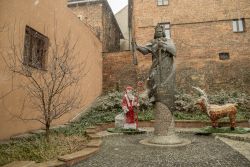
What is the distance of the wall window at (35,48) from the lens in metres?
8.76

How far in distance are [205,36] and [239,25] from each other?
2.35 meters

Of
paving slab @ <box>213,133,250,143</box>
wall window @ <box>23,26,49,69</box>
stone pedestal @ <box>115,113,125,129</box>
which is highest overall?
wall window @ <box>23,26,49,69</box>

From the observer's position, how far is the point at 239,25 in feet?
56.0

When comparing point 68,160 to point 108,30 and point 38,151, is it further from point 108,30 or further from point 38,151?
point 108,30

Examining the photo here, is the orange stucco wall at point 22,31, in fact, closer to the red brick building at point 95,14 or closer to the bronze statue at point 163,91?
the bronze statue at point 163,91

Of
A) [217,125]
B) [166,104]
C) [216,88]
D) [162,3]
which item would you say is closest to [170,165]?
[166,104]

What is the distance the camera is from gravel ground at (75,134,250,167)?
4555 millimetres

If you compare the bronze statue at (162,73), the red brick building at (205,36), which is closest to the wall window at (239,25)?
the red brick building at (205,36)

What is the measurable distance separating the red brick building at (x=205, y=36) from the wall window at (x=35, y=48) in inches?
335

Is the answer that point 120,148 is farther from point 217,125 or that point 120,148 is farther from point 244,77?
point 244,77

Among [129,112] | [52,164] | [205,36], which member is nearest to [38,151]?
[52,164]

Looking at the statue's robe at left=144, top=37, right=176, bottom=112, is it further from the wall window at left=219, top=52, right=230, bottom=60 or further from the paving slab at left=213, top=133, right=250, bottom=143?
the wall window at left=219, top=52, right=230, bottom=60

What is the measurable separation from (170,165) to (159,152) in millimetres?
1116

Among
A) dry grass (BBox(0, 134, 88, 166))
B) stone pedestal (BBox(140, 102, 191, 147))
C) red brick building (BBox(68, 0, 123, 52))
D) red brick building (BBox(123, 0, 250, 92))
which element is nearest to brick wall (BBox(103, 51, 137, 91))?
red brick building (BBox(123, 0, 250, 92))
